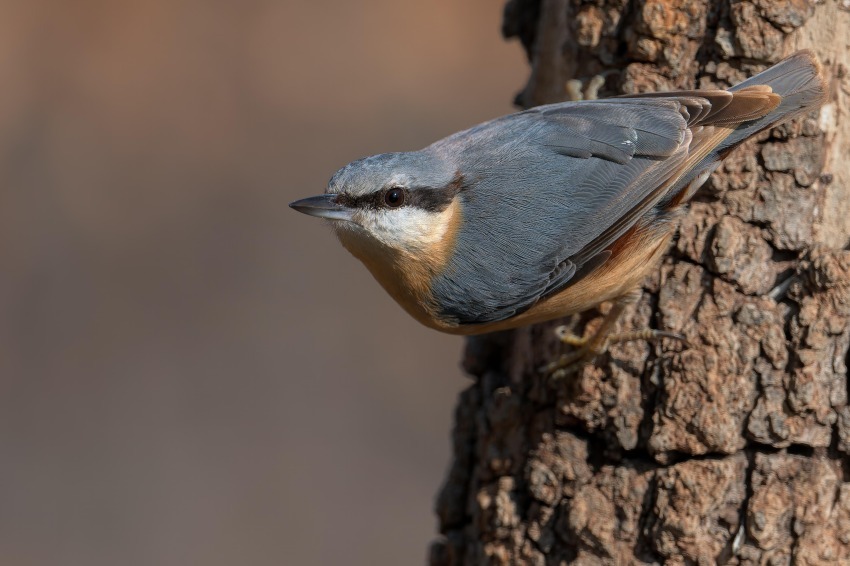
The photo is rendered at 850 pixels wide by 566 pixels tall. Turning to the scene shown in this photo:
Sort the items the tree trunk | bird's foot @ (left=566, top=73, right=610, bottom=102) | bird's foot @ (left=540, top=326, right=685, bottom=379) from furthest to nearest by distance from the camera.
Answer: bird's foot @ (left=566, top=73, right=610, bottom=102) < bird's foot @ (left=540, top=326, right=685, bottom=379) < the tree trunk

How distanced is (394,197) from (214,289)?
141 inches

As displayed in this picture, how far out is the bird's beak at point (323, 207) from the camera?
8.98 ft

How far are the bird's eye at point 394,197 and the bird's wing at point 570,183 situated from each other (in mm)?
209

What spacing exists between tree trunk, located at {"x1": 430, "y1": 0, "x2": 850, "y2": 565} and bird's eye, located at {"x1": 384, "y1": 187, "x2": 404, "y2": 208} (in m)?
0.69

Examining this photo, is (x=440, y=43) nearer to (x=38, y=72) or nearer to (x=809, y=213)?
(x=38, y=72)

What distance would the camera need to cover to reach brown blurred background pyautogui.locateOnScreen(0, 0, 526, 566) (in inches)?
218

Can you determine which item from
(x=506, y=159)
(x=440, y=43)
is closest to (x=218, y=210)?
(x=440, y=43)

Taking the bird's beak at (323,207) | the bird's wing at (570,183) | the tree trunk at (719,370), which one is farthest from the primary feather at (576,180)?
the bird's beak at (323,207)

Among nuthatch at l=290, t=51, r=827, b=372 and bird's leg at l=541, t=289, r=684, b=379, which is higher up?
nuthatch at l=290, t=51, r=827, b=372

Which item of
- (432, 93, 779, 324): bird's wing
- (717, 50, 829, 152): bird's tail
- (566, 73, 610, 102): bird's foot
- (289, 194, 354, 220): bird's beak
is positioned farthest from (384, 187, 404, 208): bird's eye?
(717, 50, 829, 152): bird's tail

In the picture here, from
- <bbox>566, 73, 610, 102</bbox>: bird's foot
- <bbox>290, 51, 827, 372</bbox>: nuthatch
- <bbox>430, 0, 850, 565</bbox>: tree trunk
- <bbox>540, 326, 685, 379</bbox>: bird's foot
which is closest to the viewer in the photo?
<bbox>430, 0, 850, 565</bbox>: tree trunk

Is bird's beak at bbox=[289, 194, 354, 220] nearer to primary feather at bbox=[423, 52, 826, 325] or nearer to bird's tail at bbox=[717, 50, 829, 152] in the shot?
primary feather at bbox=[423, 52, 826, 325]

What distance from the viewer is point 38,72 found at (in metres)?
6.46

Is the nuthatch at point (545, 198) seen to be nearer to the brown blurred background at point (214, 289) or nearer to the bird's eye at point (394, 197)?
the bird's eye at point (394, 197)
